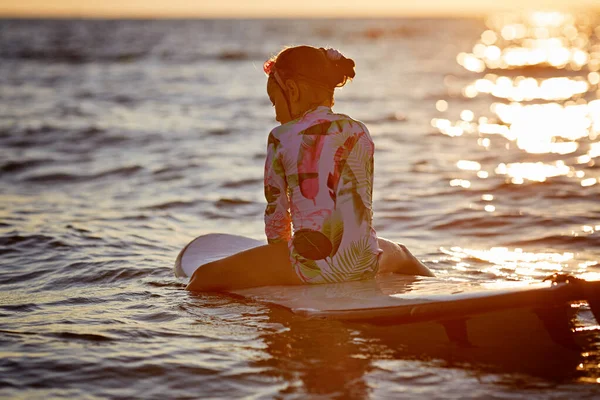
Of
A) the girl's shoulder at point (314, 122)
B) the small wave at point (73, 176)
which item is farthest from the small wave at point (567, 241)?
the small wave at point (73, 176)

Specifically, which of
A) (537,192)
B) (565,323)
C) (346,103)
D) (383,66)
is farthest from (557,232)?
(383,66)

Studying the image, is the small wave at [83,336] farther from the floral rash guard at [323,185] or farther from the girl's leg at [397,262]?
the girl's leg at [397,262]

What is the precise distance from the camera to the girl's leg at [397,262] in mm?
4724

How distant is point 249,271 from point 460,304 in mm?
1345

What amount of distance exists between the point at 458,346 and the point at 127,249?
3.23 metres

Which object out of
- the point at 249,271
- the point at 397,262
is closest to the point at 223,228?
the point at 249,271

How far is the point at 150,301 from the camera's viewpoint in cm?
489

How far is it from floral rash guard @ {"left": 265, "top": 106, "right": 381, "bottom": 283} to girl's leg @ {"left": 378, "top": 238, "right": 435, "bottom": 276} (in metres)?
0.37

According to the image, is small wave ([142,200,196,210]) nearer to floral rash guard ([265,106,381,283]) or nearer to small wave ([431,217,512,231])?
small wave ([431,217,512,231])

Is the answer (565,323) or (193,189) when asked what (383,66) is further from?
(565,323)

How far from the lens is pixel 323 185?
13.8 feet

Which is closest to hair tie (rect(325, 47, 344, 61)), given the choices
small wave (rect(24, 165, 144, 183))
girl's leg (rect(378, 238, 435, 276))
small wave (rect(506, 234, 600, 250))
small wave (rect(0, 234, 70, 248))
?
girl's leg (rect(378, 238, 435, 276))

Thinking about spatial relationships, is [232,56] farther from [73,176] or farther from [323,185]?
[323,185]

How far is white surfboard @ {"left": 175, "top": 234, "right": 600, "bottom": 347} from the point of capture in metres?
3.83
